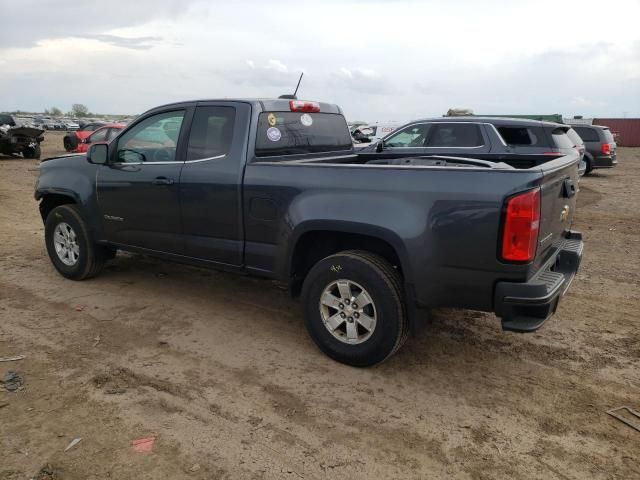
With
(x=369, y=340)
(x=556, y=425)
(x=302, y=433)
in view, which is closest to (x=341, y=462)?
(x=302, y=433)

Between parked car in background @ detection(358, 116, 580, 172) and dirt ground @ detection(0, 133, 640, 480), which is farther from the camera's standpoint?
parked car in background @ detection(358, 116, 580, 172)

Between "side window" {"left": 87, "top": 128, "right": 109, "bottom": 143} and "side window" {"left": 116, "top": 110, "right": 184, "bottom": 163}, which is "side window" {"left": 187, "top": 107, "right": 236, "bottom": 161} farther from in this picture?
"side window" {"left": 87, "top": 128, "right": 109, "bottom": 143}

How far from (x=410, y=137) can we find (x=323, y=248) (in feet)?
20.6

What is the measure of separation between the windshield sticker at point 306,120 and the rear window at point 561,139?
5854 millimetres

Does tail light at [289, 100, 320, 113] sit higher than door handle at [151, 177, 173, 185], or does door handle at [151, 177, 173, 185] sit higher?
tail light at [289, 100, 320, 113]

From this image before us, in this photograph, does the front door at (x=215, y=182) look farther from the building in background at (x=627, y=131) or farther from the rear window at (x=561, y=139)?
the building in background at (x=627, y=131)

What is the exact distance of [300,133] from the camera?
4.57 metres

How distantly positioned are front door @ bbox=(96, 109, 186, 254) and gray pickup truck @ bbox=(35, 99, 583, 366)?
0.05 ft

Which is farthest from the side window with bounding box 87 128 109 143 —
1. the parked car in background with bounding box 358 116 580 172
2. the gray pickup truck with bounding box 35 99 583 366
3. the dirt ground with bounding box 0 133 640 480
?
the dirt ground with bounding box 0 133 640 480

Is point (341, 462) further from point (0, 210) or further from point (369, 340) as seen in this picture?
point (0, 210)

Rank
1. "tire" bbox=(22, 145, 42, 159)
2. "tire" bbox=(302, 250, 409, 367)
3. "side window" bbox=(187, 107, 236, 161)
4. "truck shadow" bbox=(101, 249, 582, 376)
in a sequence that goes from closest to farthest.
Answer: "tire" bbox=(302, 250, 409, 367), "truck shadow" bbox=(101, 249, 582, 376), "side window" bbox=(187, 107, 236, 161), "tire" bbox=(22, 145, 42, 159)

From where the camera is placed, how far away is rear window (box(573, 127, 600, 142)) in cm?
1567

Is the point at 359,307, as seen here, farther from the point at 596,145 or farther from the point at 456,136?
the point at 596,145

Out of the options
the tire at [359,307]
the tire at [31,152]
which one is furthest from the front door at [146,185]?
the tire at [31,152]
